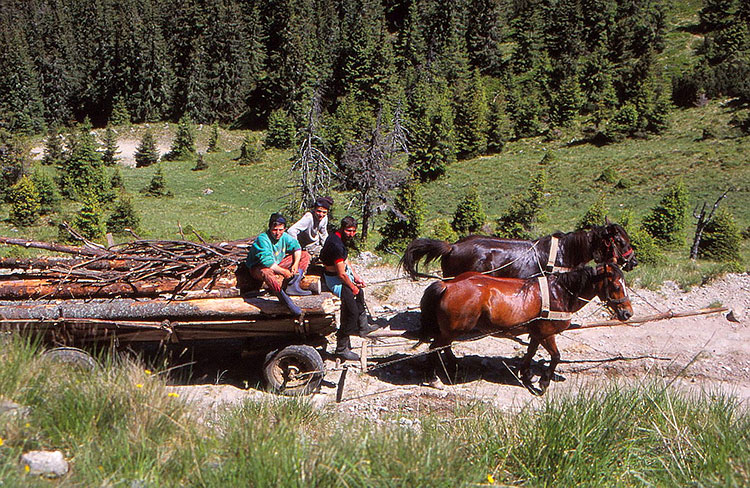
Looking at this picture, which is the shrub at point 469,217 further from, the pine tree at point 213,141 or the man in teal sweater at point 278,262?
the pine tree at point 213,141

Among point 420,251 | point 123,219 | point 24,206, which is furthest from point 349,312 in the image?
point 24,206

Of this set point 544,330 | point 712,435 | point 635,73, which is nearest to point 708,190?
point 635,73

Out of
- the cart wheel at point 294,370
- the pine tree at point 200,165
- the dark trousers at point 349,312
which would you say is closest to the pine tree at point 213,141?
the pine tree at point 200,165

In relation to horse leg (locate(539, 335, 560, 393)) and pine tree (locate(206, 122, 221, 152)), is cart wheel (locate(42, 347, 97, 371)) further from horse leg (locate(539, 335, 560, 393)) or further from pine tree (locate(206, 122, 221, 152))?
pine tree (locate(206, 122, 221, 152))

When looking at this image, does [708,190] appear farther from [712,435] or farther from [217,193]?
[217,193]

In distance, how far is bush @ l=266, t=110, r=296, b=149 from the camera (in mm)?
58969

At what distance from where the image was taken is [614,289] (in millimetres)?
6688

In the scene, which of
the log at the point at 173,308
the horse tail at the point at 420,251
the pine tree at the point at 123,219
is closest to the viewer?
the log at the point at 173,308

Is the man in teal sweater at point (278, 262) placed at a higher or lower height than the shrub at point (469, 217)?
higher

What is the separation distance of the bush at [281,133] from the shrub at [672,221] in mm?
42377

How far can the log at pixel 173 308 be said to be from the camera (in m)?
5.95

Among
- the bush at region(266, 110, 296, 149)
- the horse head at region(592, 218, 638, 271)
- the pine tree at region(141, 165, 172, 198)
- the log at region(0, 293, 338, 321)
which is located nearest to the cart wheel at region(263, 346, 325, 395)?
the log at region(0, 293, 338, 321)

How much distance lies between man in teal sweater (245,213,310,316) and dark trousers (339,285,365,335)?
595mm

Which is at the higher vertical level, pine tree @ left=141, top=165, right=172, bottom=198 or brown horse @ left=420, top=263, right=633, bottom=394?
brown horse @ left=420, top=263, right=633, bottom=394
